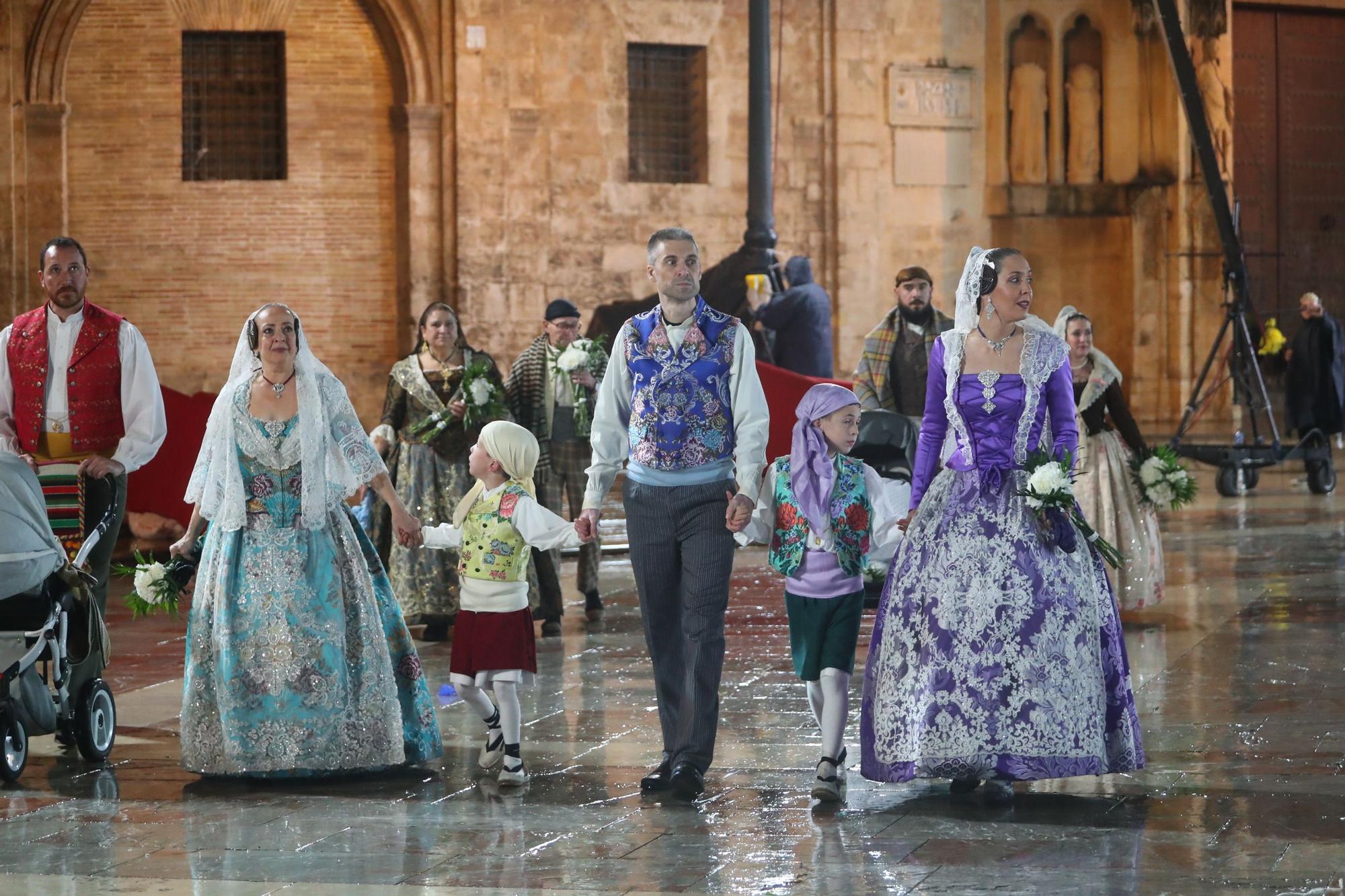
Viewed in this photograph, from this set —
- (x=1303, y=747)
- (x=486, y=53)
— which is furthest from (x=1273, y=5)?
(x=1303, y=747)

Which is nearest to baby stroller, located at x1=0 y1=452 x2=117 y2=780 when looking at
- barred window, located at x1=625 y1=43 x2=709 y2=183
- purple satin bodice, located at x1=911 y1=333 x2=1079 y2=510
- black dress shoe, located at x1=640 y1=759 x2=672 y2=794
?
black dress shoe, located at x1=640 y1=759 x2=672 y2=794

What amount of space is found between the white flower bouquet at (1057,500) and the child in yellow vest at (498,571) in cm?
150

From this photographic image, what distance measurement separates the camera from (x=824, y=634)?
20.4 ft

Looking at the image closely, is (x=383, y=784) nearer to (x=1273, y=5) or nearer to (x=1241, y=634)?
(x=1241, y=634)

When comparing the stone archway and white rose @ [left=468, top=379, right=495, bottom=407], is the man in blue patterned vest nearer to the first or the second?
white rose @ [left=468, top=379, right=495, bottom=407]

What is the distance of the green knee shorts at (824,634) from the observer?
6168 millimetres

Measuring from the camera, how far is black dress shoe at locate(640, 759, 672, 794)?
611 centimetres

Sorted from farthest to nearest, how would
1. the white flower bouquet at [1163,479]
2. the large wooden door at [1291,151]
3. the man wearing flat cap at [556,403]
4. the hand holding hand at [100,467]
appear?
the large wooden door at [1291,151] → the man wearing flat cap at [556,403] → the white flower bouquet at [1163,479] → the hand holding hand at [100,467]

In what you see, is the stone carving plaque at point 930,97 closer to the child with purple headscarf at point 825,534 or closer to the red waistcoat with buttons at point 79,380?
the red waistcoat with buttons at point 79,380

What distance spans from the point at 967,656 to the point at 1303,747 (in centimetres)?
158

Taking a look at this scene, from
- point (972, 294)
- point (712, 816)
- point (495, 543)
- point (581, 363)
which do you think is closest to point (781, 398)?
point (581, 363)

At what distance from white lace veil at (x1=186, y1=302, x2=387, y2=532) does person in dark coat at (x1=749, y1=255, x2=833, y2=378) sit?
8.89 meters

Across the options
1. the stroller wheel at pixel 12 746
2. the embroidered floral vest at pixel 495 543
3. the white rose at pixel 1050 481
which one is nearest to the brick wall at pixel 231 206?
the stroller wheel at pixel 12 746

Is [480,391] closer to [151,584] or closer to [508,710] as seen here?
[151,584]
